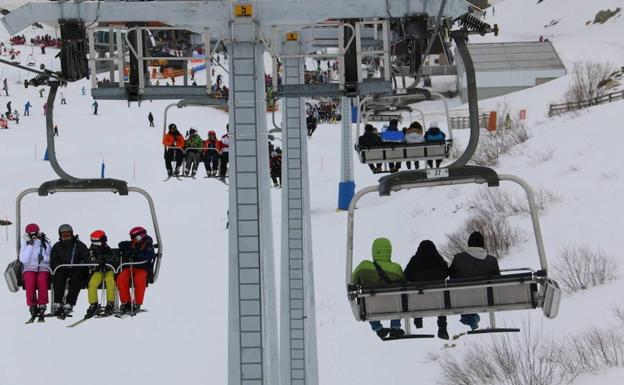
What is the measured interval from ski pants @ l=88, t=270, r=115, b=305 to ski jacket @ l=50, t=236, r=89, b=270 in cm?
24

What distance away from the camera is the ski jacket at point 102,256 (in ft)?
36.6

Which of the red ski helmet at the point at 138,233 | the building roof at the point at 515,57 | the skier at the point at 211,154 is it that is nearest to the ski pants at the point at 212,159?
the skier at the point at 211,154

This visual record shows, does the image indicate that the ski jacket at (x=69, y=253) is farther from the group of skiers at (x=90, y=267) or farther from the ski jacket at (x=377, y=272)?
the ski jacket at (x=377, y=272)

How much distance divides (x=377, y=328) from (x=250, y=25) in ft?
10.2

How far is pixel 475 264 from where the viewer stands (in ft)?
29.7

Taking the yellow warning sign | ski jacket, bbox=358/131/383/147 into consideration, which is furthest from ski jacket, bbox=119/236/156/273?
ski jacket, bbox=358/131/383/147

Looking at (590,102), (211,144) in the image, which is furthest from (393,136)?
(590,102)

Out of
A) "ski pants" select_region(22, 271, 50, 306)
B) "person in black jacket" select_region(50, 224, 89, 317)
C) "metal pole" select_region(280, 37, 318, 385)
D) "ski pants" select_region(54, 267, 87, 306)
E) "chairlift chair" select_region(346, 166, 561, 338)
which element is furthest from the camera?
"metal pole" select_region(280, 37, 318, 385)

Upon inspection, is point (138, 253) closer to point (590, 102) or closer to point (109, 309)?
point (109, 309)

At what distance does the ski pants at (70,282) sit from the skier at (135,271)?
446mm

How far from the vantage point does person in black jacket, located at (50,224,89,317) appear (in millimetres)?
11070

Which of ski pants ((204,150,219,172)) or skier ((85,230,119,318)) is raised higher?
ski pants ((204,150,219,172))

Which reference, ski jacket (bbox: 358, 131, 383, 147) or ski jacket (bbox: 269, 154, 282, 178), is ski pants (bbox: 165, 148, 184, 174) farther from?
ski jacket (bbox: 358, 131, 383, 147)

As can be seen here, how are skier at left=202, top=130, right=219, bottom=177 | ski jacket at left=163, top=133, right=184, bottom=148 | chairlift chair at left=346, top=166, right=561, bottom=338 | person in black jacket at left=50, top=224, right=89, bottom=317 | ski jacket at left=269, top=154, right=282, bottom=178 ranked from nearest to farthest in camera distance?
1. chairlift chair at left=346, top=166, right=561, bottom=338
2. person in black jacket at left=50, top=224, right=89, bottom=317
3. ski jacket at left=163, top=133, right=184, bottom=148
4. skier at left=202, top=130, right=219, bottom=177
5. ski jacket at left=269, top=154, right=282, bottom=178
